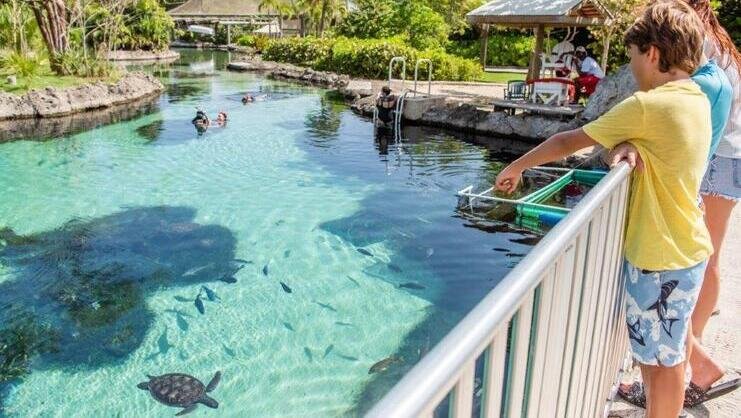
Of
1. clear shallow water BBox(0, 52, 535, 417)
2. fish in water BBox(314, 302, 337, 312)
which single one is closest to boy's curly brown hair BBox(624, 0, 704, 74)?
clear shallow water BBox(0, 52, 535, 417)

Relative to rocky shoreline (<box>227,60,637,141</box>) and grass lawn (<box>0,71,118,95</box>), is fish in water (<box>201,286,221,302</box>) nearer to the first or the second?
rocky shoreline (<box>227,60,637,141</box>)

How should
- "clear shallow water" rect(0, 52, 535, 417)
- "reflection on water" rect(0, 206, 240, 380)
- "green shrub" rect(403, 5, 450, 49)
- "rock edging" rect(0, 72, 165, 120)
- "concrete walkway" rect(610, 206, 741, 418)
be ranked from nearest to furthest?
"concrete walkway" rect(610, 206, 741, 418) < "clear shallow water" rect(0, 52, 535, 417) < "reflection on water" rect(0, 206, 240, 380) < "rock edging" rect(0, 72, 165, 120) < "green shrub" rect(403, 5, 450, 49)

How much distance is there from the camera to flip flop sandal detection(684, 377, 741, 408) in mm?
2789

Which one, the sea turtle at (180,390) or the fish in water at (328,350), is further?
the fish in water at (328,350)

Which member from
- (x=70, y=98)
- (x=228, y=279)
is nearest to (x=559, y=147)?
(x=228, y=279)

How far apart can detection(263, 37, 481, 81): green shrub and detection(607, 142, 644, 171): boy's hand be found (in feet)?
83.0

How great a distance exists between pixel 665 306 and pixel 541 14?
15233 millimetres

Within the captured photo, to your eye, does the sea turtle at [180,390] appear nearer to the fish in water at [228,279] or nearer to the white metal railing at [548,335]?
the fish in water at [228,279]

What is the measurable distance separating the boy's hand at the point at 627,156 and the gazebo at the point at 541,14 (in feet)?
47.9

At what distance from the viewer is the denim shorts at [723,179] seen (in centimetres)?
278

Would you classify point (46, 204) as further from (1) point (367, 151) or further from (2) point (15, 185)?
(1) point (367, 151)

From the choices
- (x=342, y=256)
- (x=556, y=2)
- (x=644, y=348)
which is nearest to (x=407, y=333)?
(x=342, y=256)

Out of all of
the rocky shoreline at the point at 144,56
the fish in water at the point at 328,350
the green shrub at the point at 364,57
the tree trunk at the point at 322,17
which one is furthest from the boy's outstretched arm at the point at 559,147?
the rocky shoreline at the point at 144,56

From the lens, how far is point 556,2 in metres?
16.4
